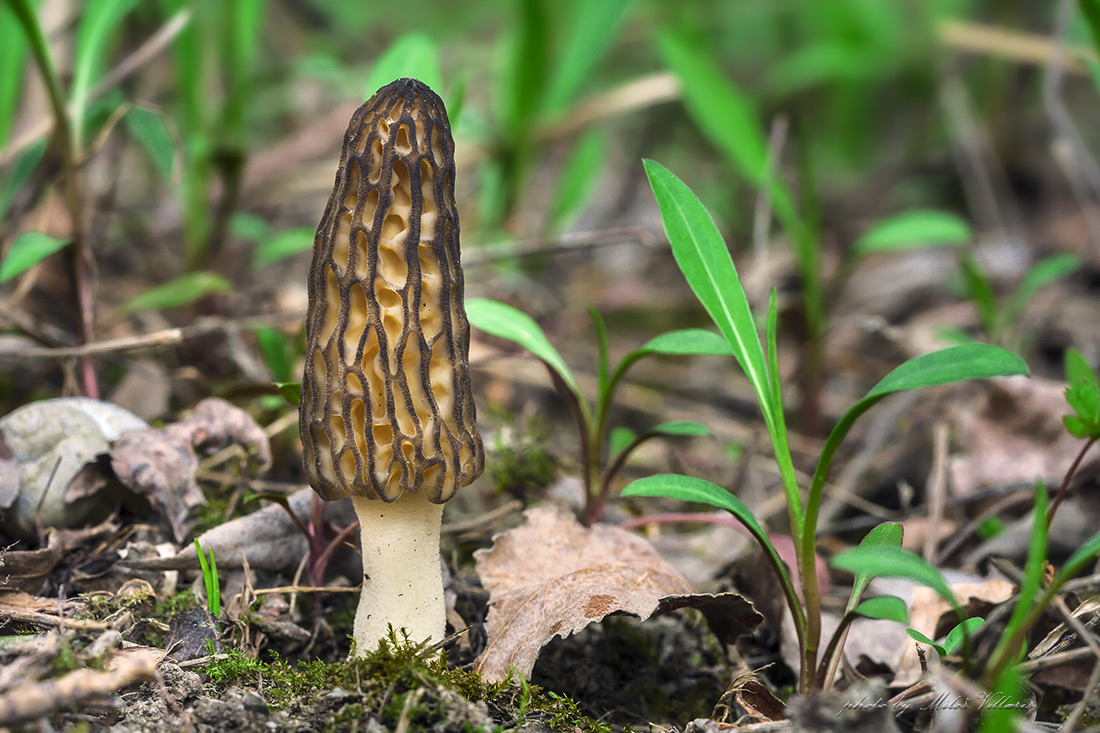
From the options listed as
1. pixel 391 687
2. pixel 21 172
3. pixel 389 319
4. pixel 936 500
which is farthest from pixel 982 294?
pixel 21 172

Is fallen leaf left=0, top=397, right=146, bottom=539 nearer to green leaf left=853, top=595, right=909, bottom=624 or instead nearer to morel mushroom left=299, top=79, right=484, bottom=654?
morel mushroom left=299, top=79, right=484, bottom=654

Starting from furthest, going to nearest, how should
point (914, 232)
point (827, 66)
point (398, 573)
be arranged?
point (827, 66)
point (914, 232)
point (398, 573)

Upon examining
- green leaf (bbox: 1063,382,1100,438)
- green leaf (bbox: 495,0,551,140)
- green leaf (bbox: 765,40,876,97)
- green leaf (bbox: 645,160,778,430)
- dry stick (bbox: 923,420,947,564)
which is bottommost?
dry stick (bbox: 923,420,947,564)

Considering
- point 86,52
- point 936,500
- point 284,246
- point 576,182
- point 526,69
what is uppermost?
point 526,69

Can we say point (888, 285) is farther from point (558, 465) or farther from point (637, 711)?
point (637, 711)

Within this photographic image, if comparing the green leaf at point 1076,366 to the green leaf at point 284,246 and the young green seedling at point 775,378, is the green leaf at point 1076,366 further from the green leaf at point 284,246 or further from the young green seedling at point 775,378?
the green leaf at point 284,246

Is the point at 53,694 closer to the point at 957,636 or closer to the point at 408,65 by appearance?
the point at 957,636

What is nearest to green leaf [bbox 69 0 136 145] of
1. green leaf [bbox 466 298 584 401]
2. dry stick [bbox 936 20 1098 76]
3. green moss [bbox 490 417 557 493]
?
green leaf [bbox 466 298 584 401]
